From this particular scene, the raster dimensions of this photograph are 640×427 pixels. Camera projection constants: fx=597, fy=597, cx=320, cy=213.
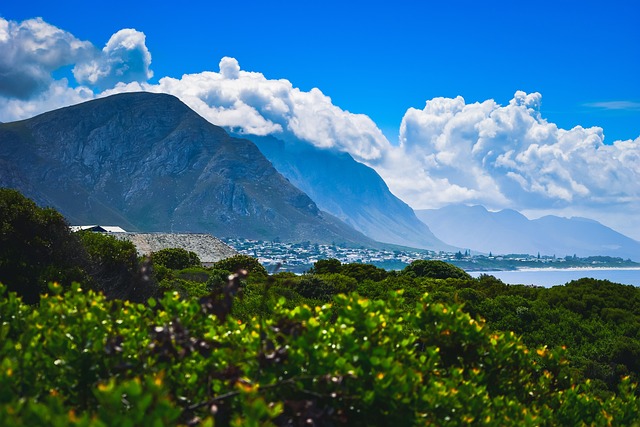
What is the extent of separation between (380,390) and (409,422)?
525mm

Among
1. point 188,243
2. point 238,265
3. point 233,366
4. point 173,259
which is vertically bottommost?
point 173,259

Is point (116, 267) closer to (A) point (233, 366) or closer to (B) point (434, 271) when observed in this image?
(A) point (233, 366)

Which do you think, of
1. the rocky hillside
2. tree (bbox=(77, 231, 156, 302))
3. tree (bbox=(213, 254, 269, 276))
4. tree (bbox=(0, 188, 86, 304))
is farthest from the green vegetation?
the rocky hillside

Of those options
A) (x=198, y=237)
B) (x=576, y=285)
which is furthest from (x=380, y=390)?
(x=198, y=237)

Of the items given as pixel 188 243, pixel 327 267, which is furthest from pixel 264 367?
pixel 188 243

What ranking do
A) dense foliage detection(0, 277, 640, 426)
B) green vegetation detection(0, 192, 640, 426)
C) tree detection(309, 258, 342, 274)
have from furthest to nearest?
tree detection(309, 258, 342, 274), dense foliage detection(0, 277, 640, 426), green vegetation detection(0, 192, 640, 426)

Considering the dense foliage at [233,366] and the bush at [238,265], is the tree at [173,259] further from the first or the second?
the dense foliage at [233,366]

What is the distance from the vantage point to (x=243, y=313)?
19641 millimetres

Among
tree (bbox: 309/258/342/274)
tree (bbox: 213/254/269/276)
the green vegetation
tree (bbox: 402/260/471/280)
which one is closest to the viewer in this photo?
the green vegetation

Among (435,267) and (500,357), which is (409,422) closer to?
(500,357)

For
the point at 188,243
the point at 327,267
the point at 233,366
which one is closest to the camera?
the point at 233,366

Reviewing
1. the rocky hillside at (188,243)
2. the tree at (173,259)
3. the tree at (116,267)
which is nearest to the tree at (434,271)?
the tree at (173,259)

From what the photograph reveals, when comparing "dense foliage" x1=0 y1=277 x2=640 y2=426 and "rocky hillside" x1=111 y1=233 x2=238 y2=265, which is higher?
"dense foliage" x1=0 y1=277 x2=640 y2=426

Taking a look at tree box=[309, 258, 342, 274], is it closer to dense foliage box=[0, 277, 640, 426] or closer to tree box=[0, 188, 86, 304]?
tree box=[0, 188, 86, 304]
